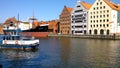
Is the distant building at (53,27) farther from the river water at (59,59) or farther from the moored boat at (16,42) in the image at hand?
the river water at (59,59)

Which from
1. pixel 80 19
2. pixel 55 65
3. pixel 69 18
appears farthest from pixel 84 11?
pixel 55 65

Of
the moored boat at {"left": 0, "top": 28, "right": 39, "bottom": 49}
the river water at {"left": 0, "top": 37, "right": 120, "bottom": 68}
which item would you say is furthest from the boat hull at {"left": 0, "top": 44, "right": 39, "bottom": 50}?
the river water at {"left": 0, "top": 37, "right": 120, "bottom": 68}

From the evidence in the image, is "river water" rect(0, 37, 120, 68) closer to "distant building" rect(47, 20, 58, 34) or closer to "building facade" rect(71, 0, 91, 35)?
"building facade" rect(71, 0, 91, 35)

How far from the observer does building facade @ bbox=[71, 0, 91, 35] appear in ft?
484

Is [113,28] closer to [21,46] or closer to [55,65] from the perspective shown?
[21,46]

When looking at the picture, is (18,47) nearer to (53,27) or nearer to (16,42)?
(16,42)

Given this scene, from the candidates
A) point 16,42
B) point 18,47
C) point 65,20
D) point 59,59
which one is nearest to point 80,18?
point 65,20

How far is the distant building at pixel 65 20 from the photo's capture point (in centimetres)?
16138

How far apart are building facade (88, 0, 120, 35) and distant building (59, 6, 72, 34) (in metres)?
20.5

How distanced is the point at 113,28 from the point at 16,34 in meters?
80.6

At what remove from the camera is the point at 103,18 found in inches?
5374

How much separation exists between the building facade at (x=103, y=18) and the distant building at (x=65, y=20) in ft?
67.3

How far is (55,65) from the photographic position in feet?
117

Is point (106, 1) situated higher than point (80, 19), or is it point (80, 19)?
point (106, 1)
